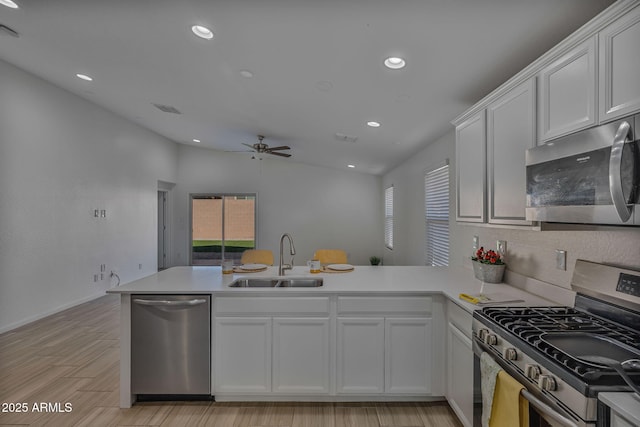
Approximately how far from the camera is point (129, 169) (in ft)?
19.4

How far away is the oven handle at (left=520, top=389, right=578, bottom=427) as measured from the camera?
1.05 meters

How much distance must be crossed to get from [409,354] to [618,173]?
1.70 meters

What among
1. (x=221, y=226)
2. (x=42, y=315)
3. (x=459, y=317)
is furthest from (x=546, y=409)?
(x=221, y=226)

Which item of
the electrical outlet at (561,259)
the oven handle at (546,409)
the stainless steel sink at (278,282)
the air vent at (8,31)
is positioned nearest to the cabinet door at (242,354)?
the stainless steel sink at (278,282)

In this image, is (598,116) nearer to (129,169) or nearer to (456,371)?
(456,371)

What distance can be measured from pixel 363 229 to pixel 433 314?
5.84 metres

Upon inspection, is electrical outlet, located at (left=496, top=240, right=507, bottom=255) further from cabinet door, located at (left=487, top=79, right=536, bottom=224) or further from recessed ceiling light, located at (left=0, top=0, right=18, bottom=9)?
recessed ceiling light, located at (left=0, top=0, right=18, bottom=9)

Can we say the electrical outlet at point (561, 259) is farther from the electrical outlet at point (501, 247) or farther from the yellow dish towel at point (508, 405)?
the yellow dish towel at point (508, 405)

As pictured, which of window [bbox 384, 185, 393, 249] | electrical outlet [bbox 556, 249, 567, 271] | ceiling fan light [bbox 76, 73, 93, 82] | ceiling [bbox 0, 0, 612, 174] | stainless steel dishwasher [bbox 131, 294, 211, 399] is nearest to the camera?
ceiling [bbox 0, 0, 612, 174]

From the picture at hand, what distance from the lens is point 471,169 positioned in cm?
228

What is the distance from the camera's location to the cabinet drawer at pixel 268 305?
87.1 inches

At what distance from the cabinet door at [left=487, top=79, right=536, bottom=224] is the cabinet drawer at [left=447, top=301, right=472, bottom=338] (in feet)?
2.04

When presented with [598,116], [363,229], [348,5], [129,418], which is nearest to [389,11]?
[348,5]

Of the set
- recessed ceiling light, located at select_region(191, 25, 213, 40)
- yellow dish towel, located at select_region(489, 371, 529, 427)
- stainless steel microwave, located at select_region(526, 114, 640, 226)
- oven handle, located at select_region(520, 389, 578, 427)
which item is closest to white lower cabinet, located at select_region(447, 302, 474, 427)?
yellow dish towel, located at select_region(489, 371, 529, 427)
